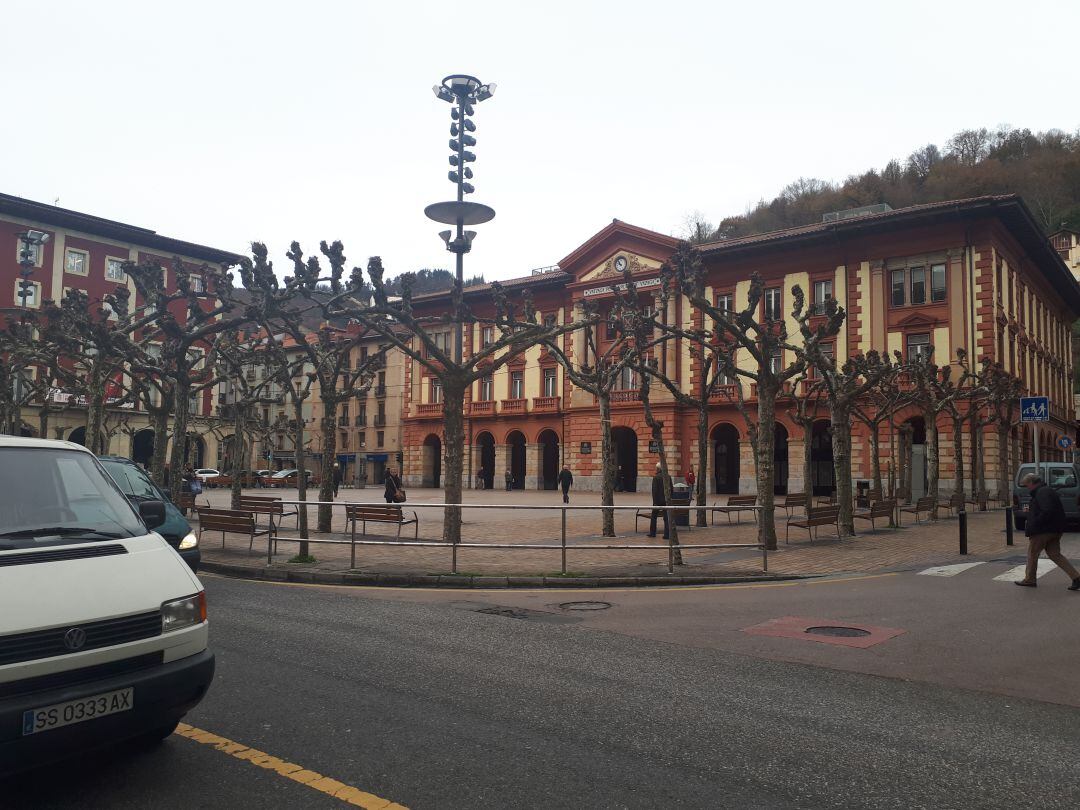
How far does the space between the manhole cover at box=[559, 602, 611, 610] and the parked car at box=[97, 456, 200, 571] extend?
5134 millimetres

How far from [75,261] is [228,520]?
49.5m

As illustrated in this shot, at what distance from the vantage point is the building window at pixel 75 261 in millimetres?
55250

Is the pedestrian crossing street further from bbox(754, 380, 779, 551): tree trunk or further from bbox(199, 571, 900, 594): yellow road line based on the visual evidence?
bbox(754, 380, 779, 551): tree trunk

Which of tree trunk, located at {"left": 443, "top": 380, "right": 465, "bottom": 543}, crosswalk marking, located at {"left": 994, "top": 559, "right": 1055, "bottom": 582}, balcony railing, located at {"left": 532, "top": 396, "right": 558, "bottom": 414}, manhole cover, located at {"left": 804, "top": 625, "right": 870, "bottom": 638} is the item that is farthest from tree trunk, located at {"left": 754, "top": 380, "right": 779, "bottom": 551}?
balcony railing, located at {"left": 532, "top": 396, "right": 558, "bottom": 414}

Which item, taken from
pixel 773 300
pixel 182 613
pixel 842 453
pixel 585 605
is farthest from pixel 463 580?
pixel 773 300

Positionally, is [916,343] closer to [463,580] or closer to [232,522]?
[463,580]

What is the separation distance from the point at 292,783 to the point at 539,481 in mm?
52906

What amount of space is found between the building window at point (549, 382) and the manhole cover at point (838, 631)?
4774cm

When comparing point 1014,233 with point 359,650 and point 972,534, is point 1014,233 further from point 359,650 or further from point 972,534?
point 359,650

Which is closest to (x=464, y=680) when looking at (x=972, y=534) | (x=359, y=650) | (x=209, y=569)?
(x=359, y=650)

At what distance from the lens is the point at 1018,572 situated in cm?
1363

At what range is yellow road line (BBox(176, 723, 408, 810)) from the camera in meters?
4.02

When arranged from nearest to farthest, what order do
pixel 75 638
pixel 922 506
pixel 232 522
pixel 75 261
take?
pixel 75 638 < pixel 232 522 < pixel 922 506 < pixel 75 261

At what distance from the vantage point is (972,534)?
72.6 feet
